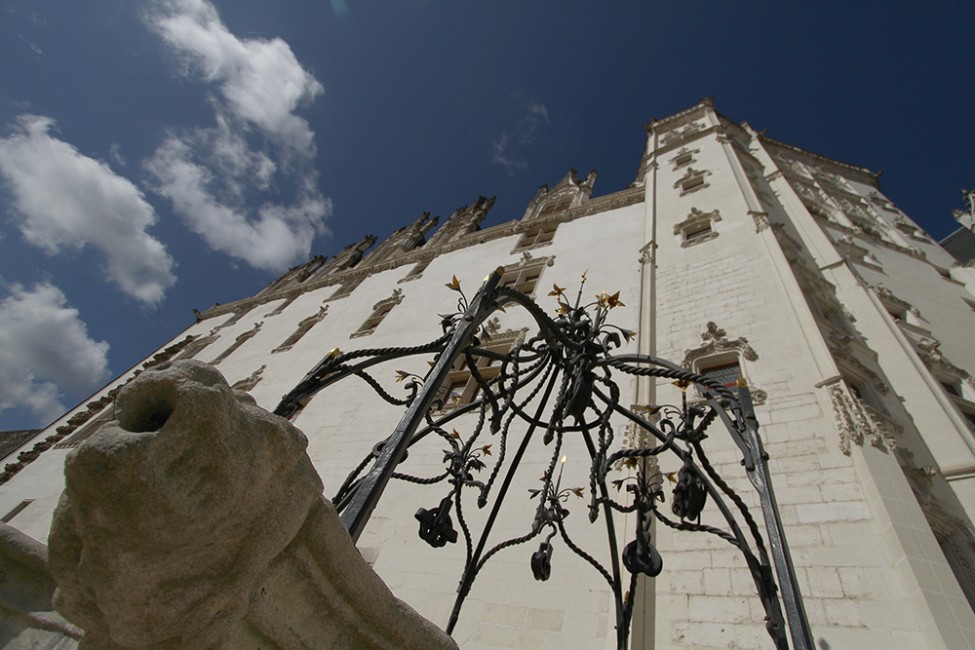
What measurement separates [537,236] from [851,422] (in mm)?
13217

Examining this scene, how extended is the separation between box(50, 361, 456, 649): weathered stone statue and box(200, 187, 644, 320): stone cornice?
16.9m

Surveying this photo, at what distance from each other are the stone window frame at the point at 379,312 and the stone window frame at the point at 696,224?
9.68 meters

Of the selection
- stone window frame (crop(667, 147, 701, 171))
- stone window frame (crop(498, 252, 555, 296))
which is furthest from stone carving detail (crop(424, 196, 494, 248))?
stone window frame (crop(667, 147, 701, 171))

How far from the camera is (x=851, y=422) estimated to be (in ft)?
18.0

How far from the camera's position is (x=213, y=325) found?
2691cm

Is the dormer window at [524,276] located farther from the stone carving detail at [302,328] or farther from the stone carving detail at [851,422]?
the stone carving detail at [851,422]

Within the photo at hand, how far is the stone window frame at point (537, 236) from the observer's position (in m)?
16.8

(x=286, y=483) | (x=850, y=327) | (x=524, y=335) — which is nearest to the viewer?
(x=286, y=483)

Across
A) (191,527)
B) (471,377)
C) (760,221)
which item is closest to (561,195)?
(760,221)

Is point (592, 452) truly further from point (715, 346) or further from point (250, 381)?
point (250, 381)

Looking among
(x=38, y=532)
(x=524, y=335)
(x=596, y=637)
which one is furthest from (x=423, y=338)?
(x=38, y=532)

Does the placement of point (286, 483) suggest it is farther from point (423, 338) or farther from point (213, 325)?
point (213, 325)

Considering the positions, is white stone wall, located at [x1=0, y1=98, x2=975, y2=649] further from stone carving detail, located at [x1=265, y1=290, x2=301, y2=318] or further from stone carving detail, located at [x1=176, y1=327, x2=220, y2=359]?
stone carving detail, located at [x1=176, y1=327, x2=220, y2=359]

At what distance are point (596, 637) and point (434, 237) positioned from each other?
22.0 m
